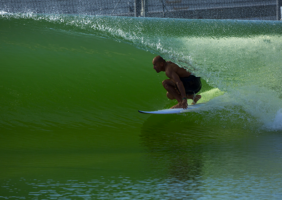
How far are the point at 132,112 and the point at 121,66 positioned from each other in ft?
3.52

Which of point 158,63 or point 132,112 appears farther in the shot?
point 132,112

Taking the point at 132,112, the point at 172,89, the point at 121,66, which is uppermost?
the point at 121,66

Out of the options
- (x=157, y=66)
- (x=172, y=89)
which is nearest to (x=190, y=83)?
(x=172, y=89)

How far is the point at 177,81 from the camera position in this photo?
380 cm

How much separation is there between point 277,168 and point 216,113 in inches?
83.8

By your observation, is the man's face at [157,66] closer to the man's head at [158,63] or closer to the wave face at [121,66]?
the man's head at [158,63]

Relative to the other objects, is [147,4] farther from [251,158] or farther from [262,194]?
[262,194]

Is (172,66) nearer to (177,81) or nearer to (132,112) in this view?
(177,81)

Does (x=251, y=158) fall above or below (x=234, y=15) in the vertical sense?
below

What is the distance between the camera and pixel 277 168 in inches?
87.2

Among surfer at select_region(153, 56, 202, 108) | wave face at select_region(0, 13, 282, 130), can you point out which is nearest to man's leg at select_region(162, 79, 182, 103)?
surfer at select_region(153, 56, 202, 108)

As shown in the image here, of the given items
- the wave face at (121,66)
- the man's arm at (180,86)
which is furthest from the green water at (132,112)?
the man's arm at (180,86)

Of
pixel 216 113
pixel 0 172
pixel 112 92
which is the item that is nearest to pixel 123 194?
pixel 0 172

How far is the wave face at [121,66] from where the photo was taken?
13.7ft
